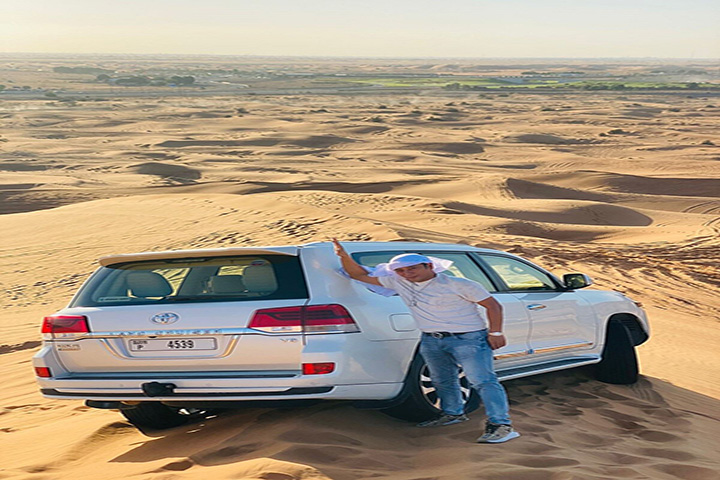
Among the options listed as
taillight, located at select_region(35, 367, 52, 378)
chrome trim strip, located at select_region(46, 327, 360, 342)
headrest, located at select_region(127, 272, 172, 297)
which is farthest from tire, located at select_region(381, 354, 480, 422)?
taillight, located at select_region(35, 367, 52, 378)

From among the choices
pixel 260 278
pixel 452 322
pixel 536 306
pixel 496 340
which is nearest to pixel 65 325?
pixel 260 278

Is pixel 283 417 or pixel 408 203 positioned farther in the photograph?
pixel 408 203

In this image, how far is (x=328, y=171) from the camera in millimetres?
34531

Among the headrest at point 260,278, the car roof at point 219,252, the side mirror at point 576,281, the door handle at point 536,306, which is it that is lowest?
the door handle at point 536,306

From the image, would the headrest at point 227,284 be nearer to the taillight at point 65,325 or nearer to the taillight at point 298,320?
the taillight at point 298,320

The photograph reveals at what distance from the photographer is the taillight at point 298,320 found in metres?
5.09

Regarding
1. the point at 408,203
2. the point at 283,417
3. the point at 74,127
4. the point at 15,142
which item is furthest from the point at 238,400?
the point at 74,127

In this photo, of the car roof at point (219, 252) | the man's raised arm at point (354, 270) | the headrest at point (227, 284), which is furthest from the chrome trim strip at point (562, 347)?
the headrest at point (227, 284)

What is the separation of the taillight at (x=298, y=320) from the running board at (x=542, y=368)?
5.30ft

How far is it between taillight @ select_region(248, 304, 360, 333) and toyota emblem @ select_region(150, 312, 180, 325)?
47 centimetres

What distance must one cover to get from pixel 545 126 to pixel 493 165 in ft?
67.1

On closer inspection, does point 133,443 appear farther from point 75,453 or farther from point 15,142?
point 15,142

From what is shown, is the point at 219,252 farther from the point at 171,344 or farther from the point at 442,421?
the point at 442,421

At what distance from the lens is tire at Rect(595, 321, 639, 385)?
734 cm
